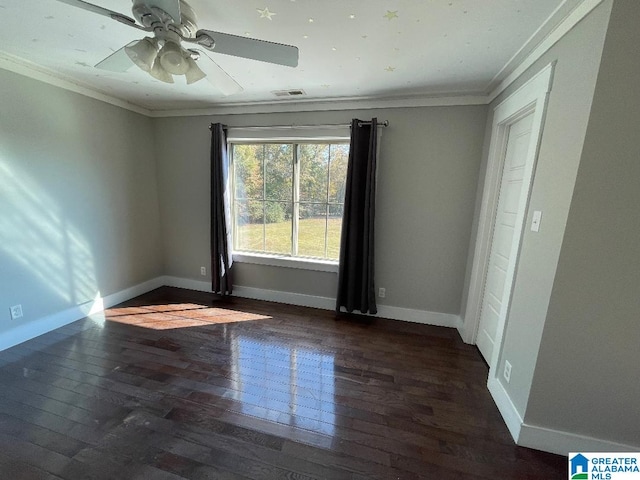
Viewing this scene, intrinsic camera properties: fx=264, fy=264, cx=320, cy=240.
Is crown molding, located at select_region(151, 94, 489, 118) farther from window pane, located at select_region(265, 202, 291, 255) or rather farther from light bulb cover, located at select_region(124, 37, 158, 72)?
light bulb cover, located at select_region(124, 37, 158, 72)

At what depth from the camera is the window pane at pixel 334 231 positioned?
3082 millimetres

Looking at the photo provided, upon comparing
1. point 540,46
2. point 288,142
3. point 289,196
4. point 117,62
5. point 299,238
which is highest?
point 540,46

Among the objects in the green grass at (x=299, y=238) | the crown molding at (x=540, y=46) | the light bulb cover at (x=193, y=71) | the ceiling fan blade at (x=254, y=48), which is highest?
the crown molding at (x=540, y=46)

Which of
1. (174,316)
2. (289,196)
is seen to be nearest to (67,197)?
(174,316)

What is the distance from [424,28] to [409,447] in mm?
2393

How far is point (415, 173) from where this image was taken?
2.70 m

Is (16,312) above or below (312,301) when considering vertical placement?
above

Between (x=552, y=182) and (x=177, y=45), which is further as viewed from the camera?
(x=552, y=182)

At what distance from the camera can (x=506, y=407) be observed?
1.67m

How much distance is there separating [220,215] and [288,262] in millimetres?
1007

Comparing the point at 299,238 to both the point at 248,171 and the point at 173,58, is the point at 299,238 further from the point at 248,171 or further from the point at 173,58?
the point at 173,58

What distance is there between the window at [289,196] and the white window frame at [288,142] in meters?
0.02

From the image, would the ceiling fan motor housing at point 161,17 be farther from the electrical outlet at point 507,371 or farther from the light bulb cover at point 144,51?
the electrical outlet at point 507,371

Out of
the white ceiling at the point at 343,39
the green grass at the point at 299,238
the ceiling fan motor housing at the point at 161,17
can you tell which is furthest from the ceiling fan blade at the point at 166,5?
the green grass at the point at 299,238
